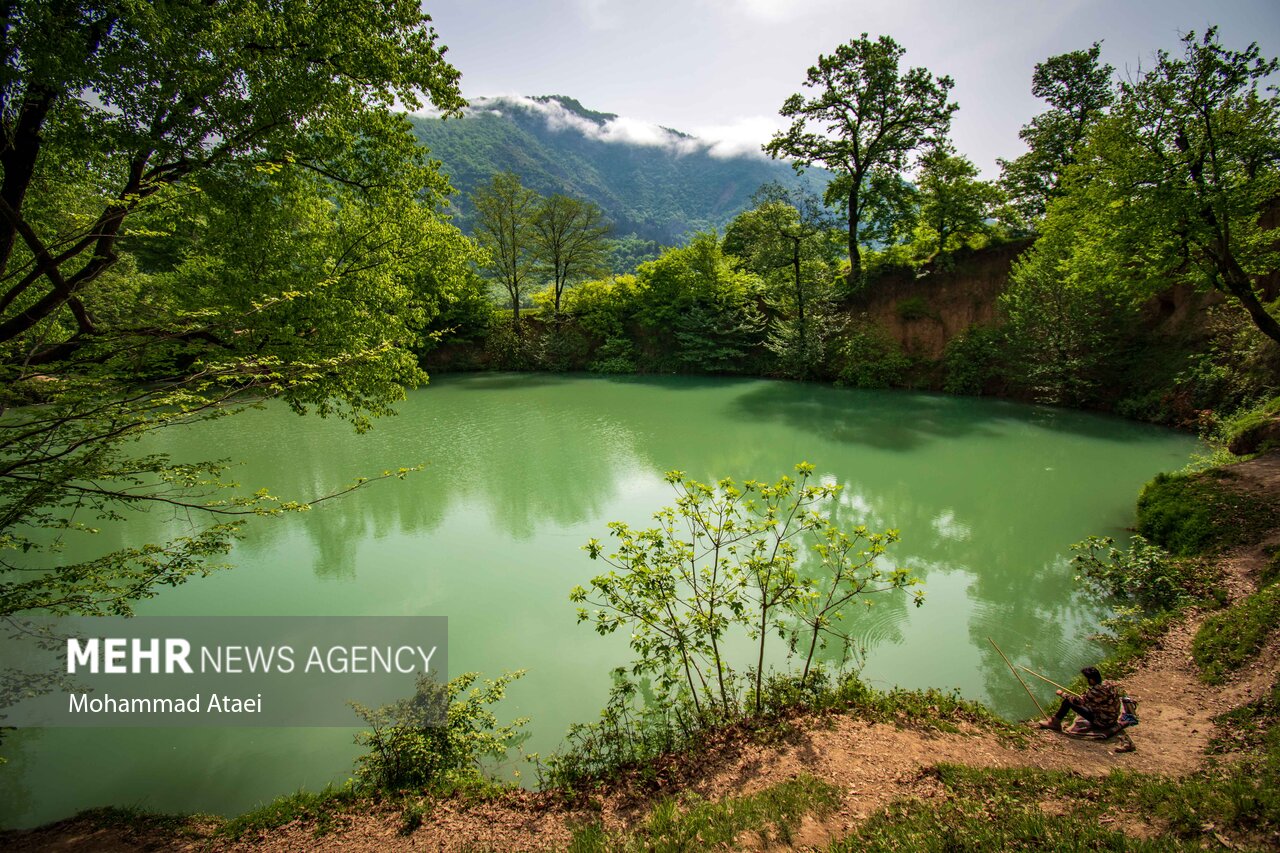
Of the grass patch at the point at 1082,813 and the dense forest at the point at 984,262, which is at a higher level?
the dense forest at the point at 984,262

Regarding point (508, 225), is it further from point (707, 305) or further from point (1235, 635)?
point (1235, 635)

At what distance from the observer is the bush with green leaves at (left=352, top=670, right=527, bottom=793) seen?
4469 mm

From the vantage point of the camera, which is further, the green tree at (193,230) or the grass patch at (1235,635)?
the grass patch at (1235,635)

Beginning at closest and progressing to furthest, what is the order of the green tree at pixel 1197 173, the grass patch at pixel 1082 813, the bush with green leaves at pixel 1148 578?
the grass patch at pixel 1082 813 < the bush with green leaves at pixel 1148 578 < the green tree at pixel 1197 173

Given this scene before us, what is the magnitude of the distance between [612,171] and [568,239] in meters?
173

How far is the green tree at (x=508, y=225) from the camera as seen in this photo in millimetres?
32062

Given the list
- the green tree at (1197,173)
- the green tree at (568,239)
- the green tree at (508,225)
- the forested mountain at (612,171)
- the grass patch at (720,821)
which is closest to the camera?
the grass patch at (720,821)

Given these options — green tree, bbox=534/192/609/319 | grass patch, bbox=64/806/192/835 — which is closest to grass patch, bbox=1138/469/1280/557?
grass patch, bbox=64/806/192/835

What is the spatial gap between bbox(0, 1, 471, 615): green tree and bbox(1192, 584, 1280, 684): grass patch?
884 cm

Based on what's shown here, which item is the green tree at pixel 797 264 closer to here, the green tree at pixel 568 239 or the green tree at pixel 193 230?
the green tree at pixel 568 239

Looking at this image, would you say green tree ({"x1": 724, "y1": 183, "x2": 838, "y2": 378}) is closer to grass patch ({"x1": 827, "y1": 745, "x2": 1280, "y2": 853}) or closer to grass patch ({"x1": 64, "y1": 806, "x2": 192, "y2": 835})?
grass patch ({"x1": 827, "y1": 745, "x2": 1280, "y2": 853})

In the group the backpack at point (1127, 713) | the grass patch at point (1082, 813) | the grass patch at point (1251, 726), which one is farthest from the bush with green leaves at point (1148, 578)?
the grass patch at point (1082, 813)

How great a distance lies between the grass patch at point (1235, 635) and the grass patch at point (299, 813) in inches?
306

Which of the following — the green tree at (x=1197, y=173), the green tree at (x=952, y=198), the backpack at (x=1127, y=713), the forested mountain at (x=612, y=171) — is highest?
the forested mountain at (x=612, y=171)
